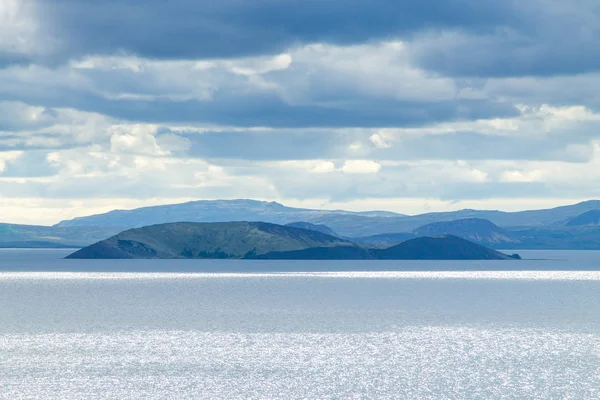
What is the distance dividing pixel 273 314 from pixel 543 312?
5149cm

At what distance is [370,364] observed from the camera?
98.2m

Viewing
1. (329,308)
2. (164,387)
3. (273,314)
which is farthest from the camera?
(329,308)

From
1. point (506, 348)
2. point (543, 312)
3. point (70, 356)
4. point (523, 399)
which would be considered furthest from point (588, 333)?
point (70, 356)

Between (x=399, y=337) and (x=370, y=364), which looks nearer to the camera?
(x=370, y=364)

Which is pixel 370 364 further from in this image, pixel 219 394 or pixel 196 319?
pixel 196 319

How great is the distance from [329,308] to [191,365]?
319 feet

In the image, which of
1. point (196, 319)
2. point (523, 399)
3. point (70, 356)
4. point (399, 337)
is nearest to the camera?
point (523, 399)

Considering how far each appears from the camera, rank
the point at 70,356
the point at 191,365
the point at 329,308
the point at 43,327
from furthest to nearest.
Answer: the point at 329,308, the point at 43,327, the point at 70,356, the point at 191,365

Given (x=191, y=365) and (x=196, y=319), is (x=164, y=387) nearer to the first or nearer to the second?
(x=191, y=365)

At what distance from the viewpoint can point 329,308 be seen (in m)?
191

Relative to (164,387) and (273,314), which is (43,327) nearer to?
(273,314)

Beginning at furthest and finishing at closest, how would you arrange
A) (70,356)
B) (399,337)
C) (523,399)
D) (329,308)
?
(329,308), (399,337), (70,356), (523,399)

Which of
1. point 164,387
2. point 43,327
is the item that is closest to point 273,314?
point 43,327

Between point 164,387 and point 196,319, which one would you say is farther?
point 196,319
